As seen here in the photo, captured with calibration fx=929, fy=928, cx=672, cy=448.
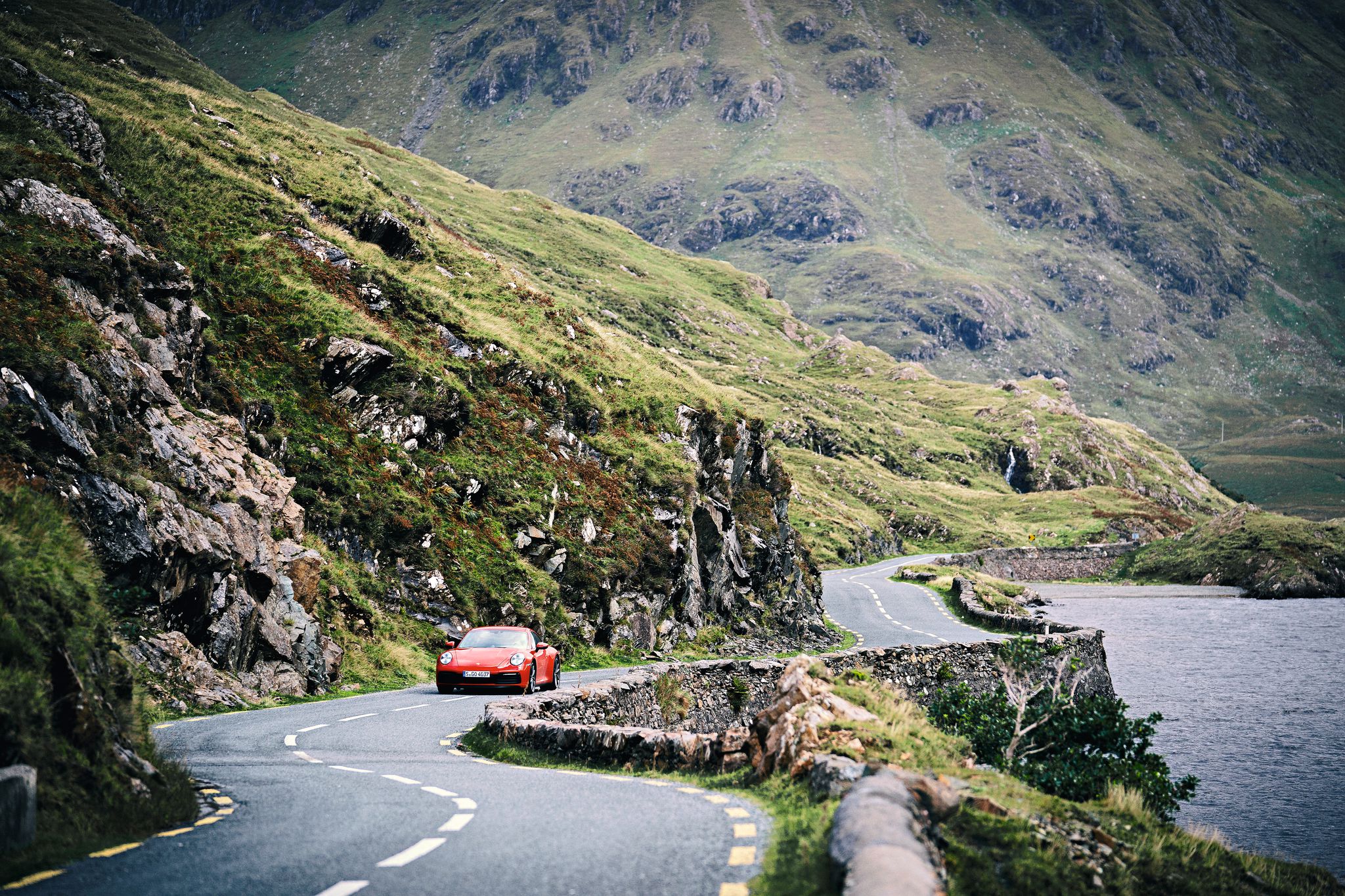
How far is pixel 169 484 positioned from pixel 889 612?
45634 mm

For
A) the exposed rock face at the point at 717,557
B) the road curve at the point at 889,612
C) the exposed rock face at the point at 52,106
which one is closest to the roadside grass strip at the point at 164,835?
the exposed rock face at the point at 717,557

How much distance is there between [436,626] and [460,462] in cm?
748

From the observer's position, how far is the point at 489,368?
41688mm

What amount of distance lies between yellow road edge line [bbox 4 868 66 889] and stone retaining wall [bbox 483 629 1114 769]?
28.2 feet

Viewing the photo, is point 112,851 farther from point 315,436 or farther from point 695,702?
point 315,436

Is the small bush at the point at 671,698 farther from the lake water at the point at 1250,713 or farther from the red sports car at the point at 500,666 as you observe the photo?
the lake water at the point at 1250,713

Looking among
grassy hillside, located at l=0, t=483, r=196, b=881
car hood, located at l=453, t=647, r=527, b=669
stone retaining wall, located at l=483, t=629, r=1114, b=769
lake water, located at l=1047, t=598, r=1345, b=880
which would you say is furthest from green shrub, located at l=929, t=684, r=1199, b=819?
grassy hillside, located at l=0, t=483, r=196, b=881

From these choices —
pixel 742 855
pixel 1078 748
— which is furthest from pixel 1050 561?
pixel 742 855

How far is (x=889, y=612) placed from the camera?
59031 mm

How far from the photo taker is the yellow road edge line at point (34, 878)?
662 cm

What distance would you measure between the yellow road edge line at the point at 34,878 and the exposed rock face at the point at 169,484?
38.4ft

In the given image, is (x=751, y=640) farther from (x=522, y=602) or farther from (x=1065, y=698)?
(x=1065, y=698)

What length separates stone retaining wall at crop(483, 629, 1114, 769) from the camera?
47.4 feet

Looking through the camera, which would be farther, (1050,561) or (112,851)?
(1050,561)
